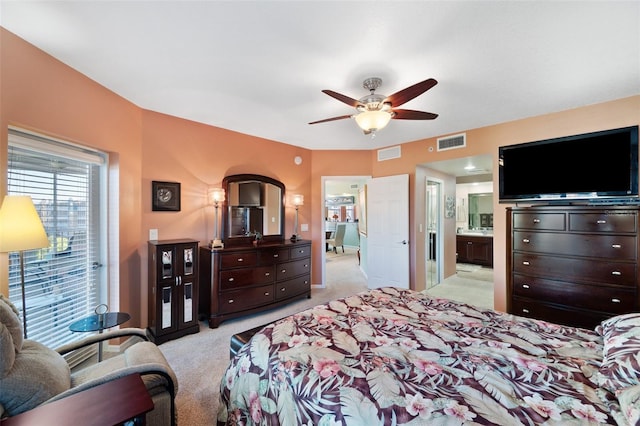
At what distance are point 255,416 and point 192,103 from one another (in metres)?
2.98

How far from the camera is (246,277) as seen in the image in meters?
3.48

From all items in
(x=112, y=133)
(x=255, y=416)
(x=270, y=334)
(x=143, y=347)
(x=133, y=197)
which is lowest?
(x=255, y=416)

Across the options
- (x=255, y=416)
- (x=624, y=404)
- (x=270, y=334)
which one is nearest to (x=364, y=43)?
(x=270, y=334)

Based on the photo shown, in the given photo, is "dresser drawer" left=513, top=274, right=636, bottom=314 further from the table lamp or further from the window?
the window

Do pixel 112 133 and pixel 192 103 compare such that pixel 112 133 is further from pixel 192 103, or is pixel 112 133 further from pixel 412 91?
pixel 412 91

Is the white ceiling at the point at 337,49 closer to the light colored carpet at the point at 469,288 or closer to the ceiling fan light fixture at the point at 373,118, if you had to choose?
the ceiling fan light fixture at the point at 373,118

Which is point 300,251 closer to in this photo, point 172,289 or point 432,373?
point 172,289

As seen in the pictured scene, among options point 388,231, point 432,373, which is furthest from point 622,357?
point 388,231

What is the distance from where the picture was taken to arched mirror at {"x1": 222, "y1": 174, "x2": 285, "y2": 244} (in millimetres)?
3816

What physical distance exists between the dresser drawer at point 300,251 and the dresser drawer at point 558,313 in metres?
2.79

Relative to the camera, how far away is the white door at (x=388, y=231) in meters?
4.39

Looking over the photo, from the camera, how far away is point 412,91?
2.00 meters

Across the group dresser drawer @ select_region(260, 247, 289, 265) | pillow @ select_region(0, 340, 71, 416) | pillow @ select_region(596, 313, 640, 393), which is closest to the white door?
dresser drawer @ select_region(260, 247, 289, 265)

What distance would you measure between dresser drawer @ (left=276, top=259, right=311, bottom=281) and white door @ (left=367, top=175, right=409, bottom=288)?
135 cm
